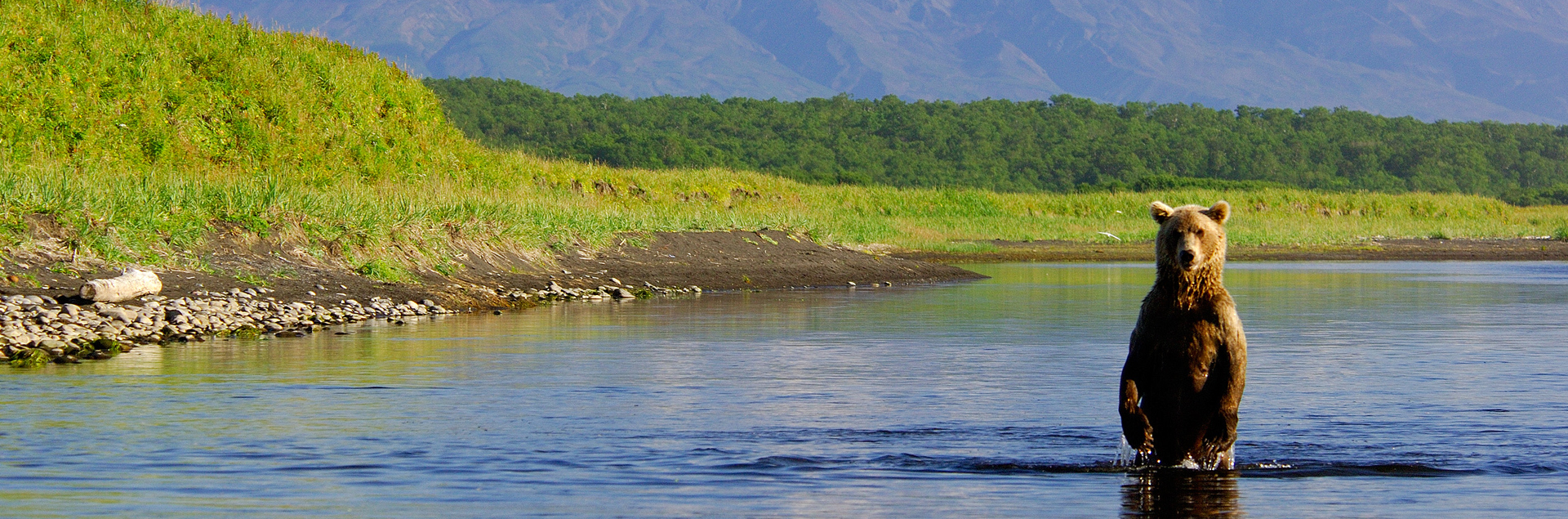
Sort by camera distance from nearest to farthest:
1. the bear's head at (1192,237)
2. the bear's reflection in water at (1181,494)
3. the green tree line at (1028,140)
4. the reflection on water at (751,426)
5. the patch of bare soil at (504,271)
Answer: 1. the bear's head at (1192,237)
2. the bear's reflection in water at (1181,494)
3. the reflection on water at (751,426)
4. the patch of bare soil at (504,271)
5. the green tree line at (1028,140)

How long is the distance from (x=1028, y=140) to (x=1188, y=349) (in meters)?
133

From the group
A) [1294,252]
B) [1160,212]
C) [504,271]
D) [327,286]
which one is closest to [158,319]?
[327,286]

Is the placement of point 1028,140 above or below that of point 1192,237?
above

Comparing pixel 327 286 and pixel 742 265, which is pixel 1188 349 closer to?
pixel 327 286

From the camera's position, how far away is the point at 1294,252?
52.7 m

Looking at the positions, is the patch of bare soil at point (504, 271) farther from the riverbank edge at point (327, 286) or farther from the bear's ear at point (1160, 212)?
the bear's ear at point (1160, 212)

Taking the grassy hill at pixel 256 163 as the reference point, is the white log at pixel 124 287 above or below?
below

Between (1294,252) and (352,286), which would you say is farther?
(1294,252)

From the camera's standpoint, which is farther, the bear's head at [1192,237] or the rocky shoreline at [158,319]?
the rocky shoreline at [158,319]

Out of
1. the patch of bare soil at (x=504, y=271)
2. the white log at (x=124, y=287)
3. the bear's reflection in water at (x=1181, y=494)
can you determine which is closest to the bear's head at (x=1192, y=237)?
the bear's reflection in water at (x=1181, y=494)

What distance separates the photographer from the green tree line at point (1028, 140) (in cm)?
12638

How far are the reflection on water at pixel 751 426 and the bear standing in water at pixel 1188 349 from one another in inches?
14.1

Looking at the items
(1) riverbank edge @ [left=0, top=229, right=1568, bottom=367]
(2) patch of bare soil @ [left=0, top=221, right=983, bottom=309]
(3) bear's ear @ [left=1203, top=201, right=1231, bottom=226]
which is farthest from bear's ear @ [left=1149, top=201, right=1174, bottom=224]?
(2) patch of bare soil @ [left=0, top=221, right=983, bottom=309]

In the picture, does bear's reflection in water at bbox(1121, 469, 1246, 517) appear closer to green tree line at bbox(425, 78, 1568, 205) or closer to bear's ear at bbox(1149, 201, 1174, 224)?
bear's ear at bbox(1149, 201, 1174, 224)
